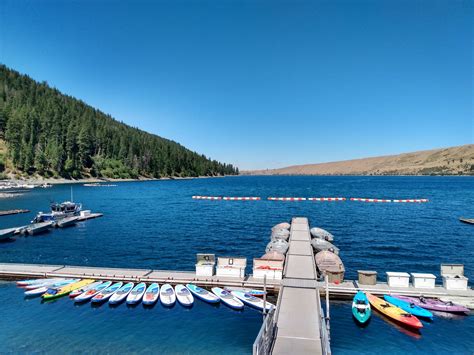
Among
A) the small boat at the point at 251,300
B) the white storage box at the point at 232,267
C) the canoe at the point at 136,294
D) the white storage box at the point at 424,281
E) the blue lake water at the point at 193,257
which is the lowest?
the blue lake water at the point at 193,257

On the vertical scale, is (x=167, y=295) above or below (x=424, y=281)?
below

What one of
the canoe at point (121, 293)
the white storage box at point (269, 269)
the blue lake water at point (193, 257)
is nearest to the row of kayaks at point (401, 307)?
the blue lake water at point (193, 257)

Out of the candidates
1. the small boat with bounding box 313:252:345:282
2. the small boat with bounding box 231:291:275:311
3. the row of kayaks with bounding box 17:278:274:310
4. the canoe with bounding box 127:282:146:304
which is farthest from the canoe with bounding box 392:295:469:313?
the canoe with bounding box 127:282:146:304

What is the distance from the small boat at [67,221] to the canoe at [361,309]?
196ft

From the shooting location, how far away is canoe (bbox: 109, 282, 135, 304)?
89.4 feet

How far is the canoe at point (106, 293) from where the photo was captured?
27445mm

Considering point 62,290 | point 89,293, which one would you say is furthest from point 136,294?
point 62,290

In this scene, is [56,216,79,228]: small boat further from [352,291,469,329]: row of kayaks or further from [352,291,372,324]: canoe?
[352,291,372,324]: canoe

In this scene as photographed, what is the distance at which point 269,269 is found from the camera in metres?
30.3

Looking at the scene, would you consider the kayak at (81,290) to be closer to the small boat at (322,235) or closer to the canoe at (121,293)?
the canoe at (121,293)

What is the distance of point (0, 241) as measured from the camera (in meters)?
54.3

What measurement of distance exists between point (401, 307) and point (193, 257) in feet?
86.9

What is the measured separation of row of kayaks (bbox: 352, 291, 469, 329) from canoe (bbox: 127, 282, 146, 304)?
1682cm

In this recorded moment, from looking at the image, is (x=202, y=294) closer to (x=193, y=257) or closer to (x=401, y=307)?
(x=401, y=307)
